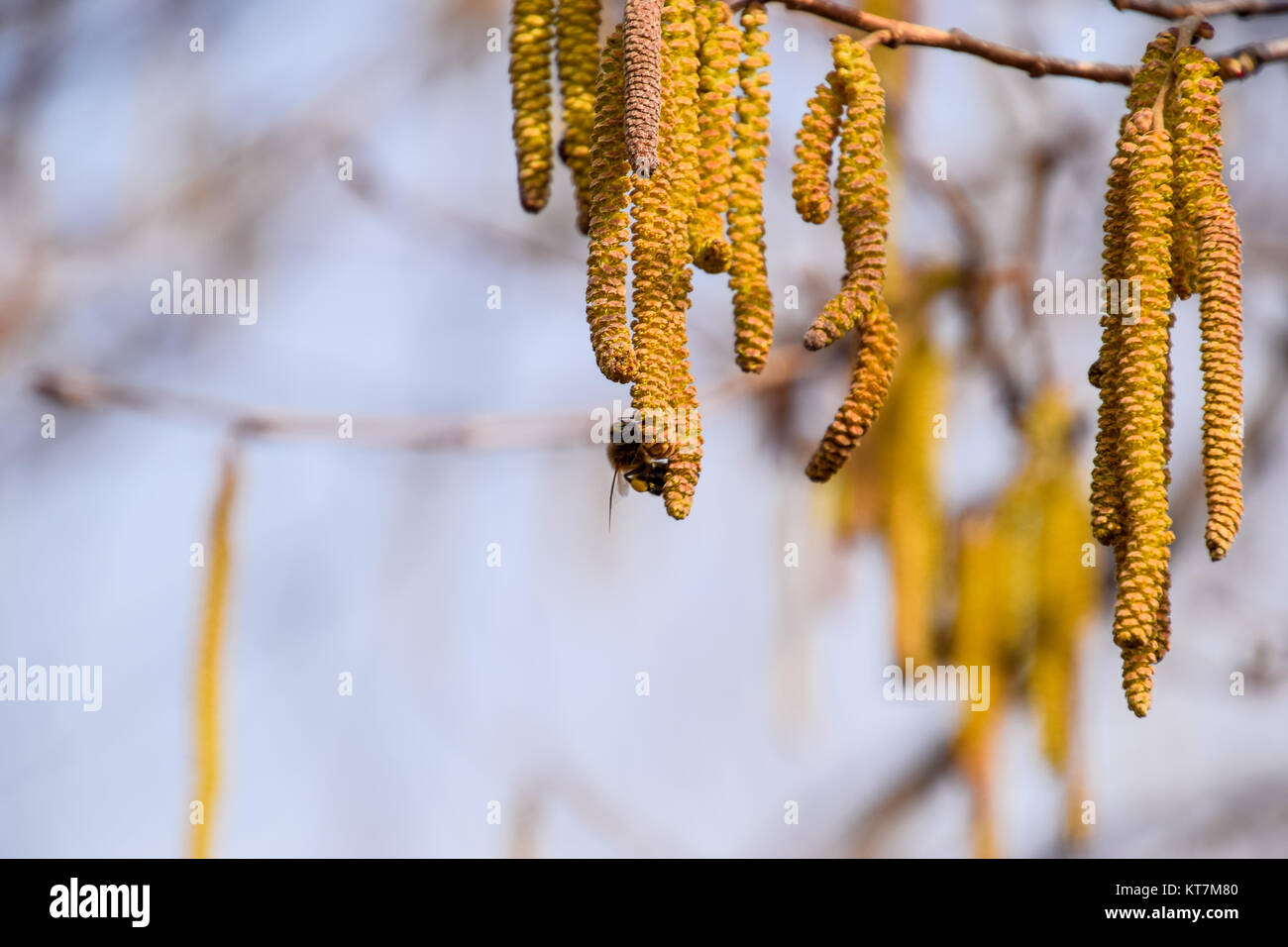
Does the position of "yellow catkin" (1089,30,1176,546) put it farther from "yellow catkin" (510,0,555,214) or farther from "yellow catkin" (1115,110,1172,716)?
"yellow catkin" (510,0,555,214)

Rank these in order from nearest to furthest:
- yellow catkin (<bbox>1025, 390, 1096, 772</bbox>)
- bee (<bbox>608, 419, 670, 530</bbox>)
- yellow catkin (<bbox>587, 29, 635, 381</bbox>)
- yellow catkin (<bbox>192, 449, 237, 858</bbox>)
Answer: yellow catkin (<bbox>587, 29, 635, 381</bbox>), bee (<bbox>608, 419, 670, 530</bbox>), yellow catkin (<bbox>192, 449, 237, 858</bbox>), yellow catkin (<bbox>1025, 390, 1096, 772</bbox>)

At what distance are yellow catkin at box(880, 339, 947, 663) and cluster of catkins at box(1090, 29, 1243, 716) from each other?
Answer: 5.40 feet

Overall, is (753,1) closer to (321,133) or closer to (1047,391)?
(1047,391)

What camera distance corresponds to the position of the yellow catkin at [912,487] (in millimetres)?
2979

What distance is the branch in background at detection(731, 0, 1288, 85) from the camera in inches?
54.4

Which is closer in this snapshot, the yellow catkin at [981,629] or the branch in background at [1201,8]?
the branch in background at [1201,8]

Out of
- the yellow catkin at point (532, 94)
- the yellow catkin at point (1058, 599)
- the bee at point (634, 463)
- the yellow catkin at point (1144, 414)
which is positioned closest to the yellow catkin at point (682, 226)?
the bee at point (634, 463)

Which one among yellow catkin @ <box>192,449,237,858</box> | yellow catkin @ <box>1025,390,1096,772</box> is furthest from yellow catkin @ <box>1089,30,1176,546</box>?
yellow catkin @ <box>1025,390,1096,772</box>

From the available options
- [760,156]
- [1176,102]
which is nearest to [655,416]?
[760,156]

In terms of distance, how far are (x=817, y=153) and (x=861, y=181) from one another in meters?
0.07

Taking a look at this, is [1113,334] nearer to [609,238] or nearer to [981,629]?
[609,238]

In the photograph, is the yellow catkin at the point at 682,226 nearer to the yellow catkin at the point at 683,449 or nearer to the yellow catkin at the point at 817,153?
the yellow catkin at the point at 683,449

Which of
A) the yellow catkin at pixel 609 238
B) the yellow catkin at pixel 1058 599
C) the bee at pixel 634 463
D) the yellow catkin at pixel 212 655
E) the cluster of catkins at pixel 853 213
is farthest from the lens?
the yellow catkin at pixel 1058 599

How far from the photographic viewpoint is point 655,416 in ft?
3.49
